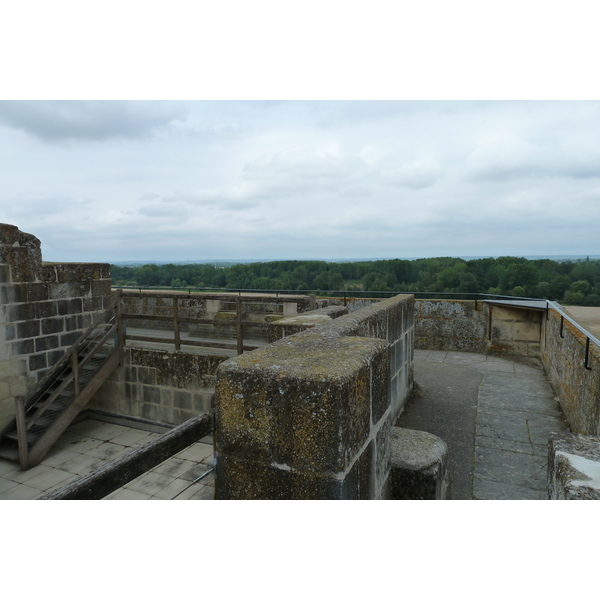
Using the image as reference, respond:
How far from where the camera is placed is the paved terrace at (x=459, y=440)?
140 inches

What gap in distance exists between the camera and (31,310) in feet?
20.5

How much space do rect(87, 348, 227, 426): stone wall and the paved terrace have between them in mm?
348

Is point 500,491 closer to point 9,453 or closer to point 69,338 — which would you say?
point 9,453

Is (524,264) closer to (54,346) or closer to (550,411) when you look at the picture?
(550,411)

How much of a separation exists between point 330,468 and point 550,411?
4.29 m

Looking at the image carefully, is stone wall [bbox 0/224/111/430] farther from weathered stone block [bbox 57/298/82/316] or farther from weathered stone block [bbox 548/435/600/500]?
weathered stone block [bbox 548/435/600/500]

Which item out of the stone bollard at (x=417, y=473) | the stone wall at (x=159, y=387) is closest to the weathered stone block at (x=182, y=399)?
the stone wall at (x=159, y=387)

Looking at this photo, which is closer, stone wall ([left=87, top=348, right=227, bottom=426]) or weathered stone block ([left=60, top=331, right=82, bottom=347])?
stone wall ([left=87, top=348, right=227, bottom=426])

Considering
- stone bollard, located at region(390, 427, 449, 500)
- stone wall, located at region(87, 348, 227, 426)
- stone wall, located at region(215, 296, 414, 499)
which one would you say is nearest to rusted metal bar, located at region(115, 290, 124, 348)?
stone wall, located at region(87, 348, 227, 426)

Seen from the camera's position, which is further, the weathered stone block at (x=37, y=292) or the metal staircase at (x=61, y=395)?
the weathered stone block at (x=37, y=292)

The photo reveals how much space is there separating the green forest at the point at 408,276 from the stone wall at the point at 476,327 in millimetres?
403

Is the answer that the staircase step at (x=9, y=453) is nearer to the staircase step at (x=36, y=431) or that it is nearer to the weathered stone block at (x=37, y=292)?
the staircase step at (x=36, y=431)

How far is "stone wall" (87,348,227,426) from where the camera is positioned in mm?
6457

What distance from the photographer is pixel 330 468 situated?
160cm
